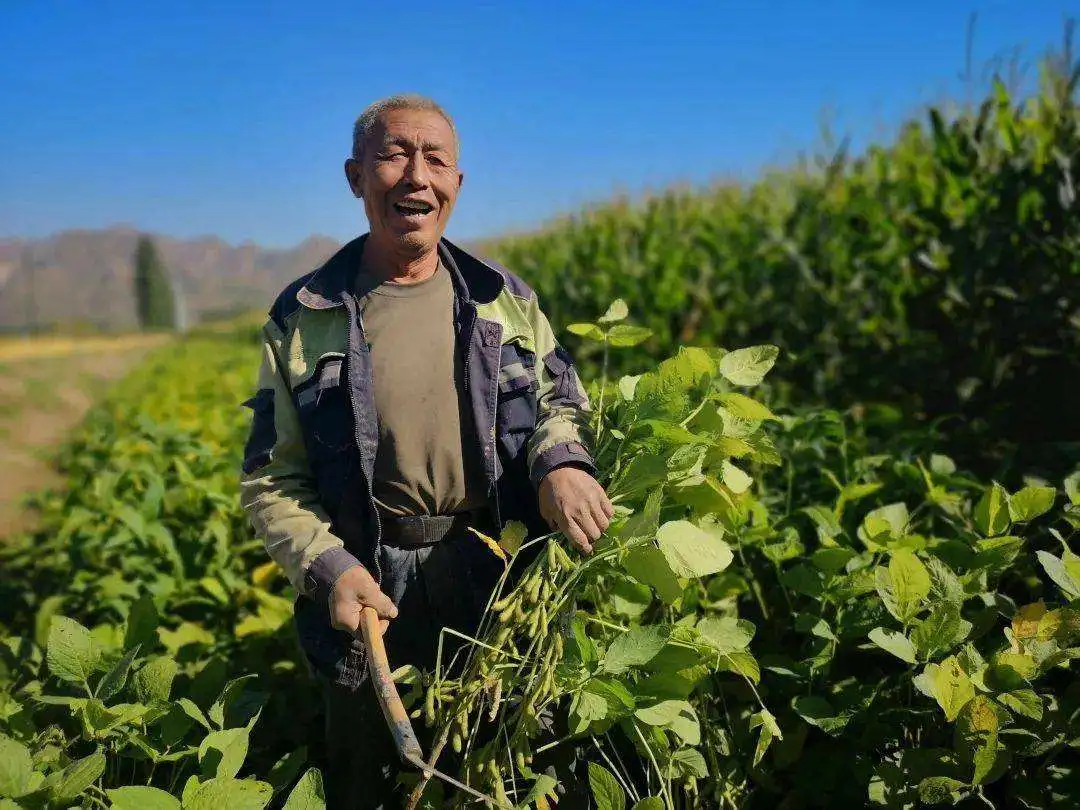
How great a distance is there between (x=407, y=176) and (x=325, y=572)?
2.71ft

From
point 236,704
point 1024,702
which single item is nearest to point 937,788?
point 1024,702

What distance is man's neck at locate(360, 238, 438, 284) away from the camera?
185 centimetres

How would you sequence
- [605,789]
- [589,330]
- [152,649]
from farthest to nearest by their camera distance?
[152,649] < [589,330] < [605,789]

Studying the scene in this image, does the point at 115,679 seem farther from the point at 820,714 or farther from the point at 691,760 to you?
the point at 820,714

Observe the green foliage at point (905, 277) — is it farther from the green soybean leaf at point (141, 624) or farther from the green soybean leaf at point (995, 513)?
the green soybean leaf at point (141, 624)

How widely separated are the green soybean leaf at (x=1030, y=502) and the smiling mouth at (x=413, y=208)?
1.53 metres

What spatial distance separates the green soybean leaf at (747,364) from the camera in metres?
1.84

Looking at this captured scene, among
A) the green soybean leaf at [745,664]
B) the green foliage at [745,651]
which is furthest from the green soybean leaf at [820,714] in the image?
the green soybean leaf at [745,664]

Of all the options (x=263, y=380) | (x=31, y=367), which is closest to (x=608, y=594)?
(x=263, y=380)

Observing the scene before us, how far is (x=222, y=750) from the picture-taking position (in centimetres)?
154

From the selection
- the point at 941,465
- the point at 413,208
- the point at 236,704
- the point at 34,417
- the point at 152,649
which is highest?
the point at 413,208

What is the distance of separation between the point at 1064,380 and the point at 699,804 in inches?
116

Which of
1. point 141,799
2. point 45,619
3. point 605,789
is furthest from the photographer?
point 45,619

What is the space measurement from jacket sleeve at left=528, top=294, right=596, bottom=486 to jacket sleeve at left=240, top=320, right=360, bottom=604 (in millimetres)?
448
